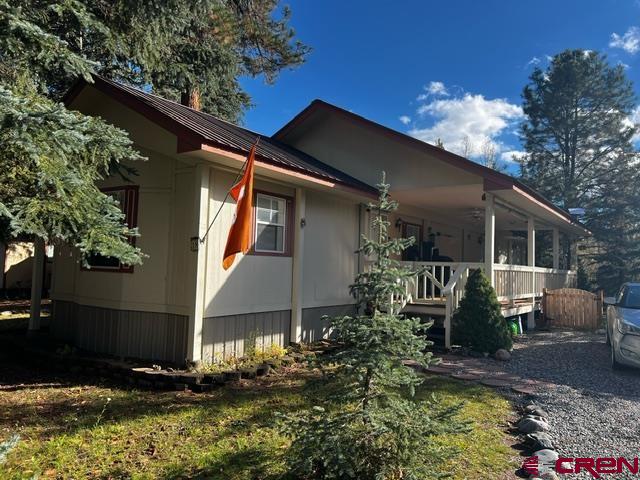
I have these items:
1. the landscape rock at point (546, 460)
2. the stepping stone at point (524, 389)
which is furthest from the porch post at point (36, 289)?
the landscape rock at point (546, 460)

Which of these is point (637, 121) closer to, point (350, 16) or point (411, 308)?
point (350, 16)

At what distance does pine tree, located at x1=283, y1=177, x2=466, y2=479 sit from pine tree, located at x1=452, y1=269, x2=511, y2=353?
553cm

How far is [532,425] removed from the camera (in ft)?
15.0

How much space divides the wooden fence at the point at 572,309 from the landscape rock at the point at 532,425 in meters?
9.09

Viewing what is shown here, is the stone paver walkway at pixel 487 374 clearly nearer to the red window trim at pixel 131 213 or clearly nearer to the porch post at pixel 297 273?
the porch post at pixel 297 273

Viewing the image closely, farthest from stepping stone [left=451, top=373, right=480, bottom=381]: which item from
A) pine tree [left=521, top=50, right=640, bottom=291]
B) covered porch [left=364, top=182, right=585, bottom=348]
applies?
pine tree [left=521, top=50, right=640, bottom=291]

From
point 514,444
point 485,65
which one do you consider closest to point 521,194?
point 514,444

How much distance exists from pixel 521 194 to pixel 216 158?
6905 mm

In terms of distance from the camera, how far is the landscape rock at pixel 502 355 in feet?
26.1

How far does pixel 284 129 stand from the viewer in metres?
11.4

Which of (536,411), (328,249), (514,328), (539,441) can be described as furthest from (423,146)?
(539,441)

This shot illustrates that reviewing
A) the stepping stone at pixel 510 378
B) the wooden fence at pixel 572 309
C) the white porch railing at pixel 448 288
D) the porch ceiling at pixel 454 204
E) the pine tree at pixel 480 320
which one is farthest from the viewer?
the wooden fence at pixel 572 309

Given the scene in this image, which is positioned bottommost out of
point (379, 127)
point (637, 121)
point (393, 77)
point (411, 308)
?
point (411, 308)

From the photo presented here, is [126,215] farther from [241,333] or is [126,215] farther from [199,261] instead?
[241,333]
